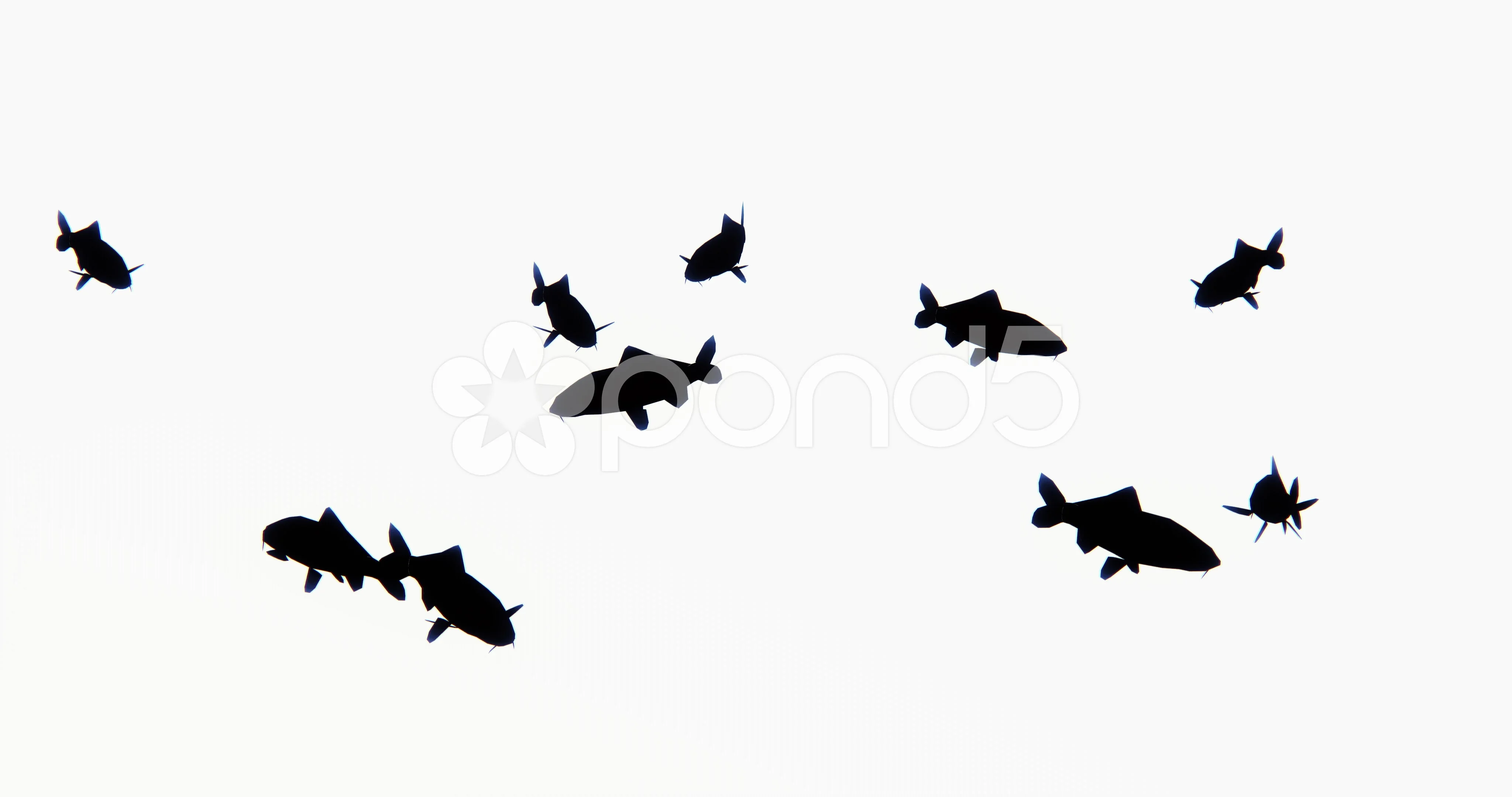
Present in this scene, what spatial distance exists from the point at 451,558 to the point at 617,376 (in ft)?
3.43

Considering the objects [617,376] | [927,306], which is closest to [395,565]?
Answer: [617,376]

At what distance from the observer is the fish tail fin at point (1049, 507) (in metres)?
3.70

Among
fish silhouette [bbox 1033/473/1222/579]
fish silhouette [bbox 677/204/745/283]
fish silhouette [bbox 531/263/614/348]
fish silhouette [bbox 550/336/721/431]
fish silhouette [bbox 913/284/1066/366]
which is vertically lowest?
fish silhouette [bbox 1033/473/1222/579]

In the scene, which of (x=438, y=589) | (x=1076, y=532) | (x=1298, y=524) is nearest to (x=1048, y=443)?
(x=1076, y=532)

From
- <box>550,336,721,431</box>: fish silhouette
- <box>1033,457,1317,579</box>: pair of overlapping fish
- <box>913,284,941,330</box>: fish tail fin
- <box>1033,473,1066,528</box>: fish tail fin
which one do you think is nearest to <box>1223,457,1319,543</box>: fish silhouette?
<box>1033,457,1317,579</box>: pair of overlapping fish

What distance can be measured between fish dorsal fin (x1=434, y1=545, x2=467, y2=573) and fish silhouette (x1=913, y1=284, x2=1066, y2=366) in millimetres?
2279

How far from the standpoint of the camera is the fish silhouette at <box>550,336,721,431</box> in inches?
152

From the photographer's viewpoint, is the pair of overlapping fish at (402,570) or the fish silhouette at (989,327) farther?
the fish silhouette at (989,327)

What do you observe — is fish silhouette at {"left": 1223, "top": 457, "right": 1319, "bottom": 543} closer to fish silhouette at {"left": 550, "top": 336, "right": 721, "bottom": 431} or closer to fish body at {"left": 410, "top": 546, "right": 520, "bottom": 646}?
fish silhouette at {"left": 550, "top": 336, "right": 721, "bottom": 431}

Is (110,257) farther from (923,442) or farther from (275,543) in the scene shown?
(923,442)

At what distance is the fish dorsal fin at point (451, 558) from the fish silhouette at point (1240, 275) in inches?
148

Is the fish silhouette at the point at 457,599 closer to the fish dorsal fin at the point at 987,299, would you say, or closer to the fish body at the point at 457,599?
the fish body at the point at 457,599

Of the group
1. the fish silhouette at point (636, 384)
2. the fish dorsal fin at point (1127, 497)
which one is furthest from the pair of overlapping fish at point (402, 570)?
the fish dorsal fin at point (1127, 497)

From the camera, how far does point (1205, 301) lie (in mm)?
4453
